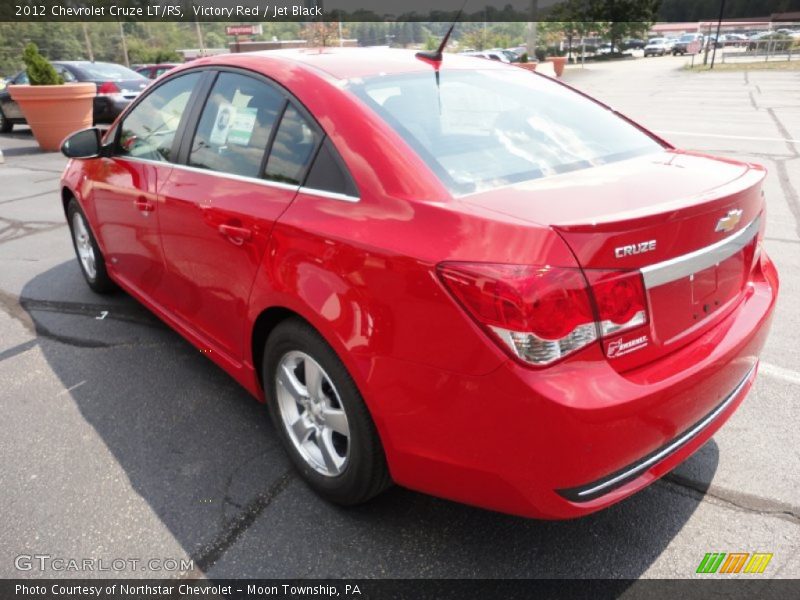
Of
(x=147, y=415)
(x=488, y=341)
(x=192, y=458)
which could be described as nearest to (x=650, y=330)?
(x=488, y=341)

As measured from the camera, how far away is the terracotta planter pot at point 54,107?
11.2 m

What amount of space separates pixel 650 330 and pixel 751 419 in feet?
4.71

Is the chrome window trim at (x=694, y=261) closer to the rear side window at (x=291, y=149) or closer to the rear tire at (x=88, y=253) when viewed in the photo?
the rear side window at (x=291, y=149)

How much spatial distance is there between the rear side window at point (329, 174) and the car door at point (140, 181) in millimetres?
1179

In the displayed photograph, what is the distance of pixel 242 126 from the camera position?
2697mm

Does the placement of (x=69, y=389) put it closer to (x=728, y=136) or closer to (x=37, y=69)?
(x=37, y=69)

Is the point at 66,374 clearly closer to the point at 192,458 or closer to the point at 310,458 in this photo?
the point at 192,458

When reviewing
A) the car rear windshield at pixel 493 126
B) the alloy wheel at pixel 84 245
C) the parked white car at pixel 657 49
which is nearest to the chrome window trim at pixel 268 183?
the car rear windshield at pixel 493 126

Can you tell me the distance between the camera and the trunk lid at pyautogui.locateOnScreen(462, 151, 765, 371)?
1.70 m

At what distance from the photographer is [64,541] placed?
89.7 inches

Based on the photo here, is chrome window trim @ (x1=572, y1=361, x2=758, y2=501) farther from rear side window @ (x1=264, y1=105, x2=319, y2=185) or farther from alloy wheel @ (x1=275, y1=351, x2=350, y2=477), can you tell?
rear side window @ (x1=264, y1=105, x2=319, y2=185)

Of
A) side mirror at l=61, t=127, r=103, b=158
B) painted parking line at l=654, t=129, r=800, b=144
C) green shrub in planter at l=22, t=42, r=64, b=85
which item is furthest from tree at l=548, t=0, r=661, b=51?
side mirror at l=61, t=127, r=103, b=158

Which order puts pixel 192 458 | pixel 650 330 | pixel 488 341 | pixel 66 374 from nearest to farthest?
pixel 488 341, pixel 650 330, pixel 192 458, pixel 66 374

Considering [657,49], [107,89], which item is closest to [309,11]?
[107,89]
